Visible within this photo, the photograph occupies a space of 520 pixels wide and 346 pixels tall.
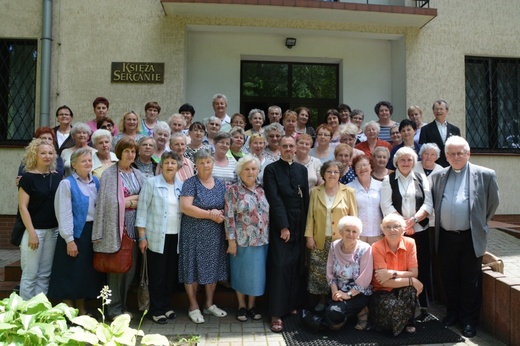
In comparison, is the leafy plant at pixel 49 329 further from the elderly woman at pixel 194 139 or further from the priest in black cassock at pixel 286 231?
the elderly woman at pixel 194 139

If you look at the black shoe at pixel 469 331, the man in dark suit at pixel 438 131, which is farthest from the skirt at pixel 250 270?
the man in dark suit at pixel 438 131

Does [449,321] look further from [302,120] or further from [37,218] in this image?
[37,218]

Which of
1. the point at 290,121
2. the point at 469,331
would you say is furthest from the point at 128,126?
the point at 469,331

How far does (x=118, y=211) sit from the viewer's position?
438 cm

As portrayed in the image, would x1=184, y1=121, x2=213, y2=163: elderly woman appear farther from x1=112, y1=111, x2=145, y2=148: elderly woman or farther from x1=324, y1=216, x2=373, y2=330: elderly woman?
x1=324, y1=216, x2=373, y2=330: elderly woman

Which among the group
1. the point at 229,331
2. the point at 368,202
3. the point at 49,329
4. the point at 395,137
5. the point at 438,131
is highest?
the point at 438,131

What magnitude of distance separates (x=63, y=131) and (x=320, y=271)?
4.04 m

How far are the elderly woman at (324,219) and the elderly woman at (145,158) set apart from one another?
1.93 metres

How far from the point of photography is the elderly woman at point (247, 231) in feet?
15.0

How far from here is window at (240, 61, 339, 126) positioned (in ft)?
29.6

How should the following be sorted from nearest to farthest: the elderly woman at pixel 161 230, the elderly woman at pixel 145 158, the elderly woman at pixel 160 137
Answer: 1. the elderly woman at pixel 161 230
2. the elderly woman at pixel 145 158
3. the elderly woman at pixel 160 137

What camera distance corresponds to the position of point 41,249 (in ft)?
14.3

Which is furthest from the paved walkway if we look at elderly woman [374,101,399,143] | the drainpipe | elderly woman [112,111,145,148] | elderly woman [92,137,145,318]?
the drainpipe

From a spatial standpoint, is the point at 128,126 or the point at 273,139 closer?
the point at 273,139
